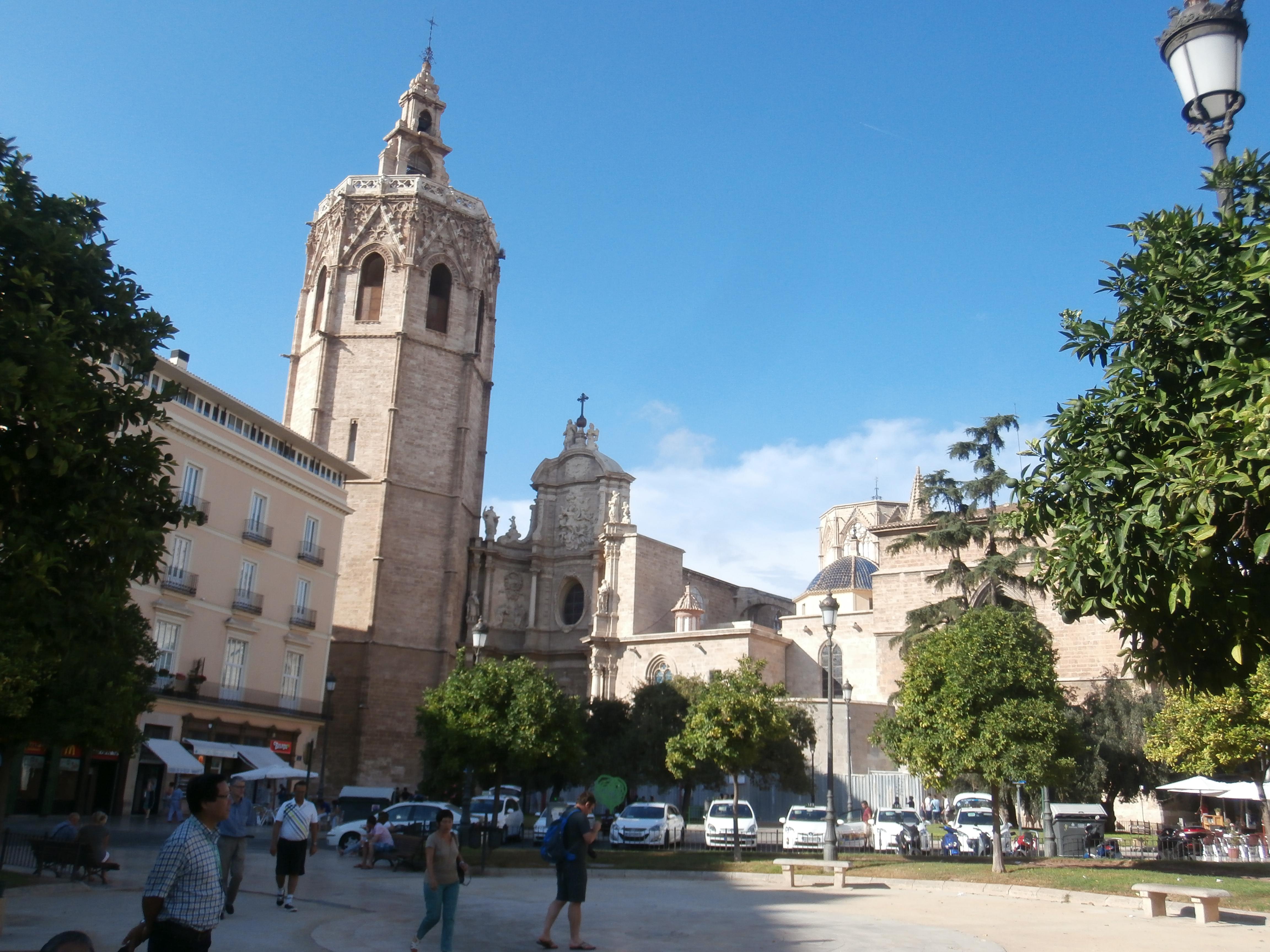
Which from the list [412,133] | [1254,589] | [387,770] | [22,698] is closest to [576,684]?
[387,770]

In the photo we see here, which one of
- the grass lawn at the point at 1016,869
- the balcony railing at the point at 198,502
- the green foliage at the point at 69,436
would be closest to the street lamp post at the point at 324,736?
the balcony railing at the point at 198,502

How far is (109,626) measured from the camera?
9.88 meters

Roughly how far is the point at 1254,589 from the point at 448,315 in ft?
135

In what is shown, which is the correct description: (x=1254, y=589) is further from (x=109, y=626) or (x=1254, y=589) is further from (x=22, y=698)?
(x=22, y=698)

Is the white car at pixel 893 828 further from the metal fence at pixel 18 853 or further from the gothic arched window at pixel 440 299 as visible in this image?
the gothic arched window at pixel 440 299

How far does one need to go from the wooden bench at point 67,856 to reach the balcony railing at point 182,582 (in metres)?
15.1

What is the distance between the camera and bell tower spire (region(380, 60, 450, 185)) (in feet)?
163

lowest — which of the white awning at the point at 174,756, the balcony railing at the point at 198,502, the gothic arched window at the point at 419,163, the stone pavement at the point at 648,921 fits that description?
the stone pavement at the point at 648,921

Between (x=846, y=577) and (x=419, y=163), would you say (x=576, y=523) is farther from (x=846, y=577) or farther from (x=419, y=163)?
(x=419, y=163)

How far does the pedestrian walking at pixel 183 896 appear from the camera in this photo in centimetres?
463

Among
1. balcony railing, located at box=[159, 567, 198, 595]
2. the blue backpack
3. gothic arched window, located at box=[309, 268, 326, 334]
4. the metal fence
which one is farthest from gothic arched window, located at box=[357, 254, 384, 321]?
the blue backpack

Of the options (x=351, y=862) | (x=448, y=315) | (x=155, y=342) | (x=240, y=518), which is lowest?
(x=351, y=862)

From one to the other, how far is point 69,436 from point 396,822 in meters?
14.3

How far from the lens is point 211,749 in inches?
1110
